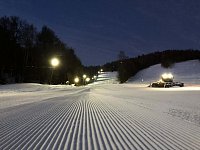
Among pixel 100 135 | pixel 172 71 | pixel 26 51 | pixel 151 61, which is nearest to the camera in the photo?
pixel 100 135

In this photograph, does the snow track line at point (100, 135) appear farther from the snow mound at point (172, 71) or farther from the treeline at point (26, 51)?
the snow mound at point (172, 71)

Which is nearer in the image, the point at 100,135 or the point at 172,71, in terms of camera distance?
the point at 100,135

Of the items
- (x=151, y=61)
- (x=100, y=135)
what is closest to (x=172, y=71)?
(x=151, y=61)

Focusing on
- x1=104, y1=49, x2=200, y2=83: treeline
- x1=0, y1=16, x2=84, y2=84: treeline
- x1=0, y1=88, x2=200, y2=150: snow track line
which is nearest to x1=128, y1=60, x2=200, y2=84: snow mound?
x1=104, y1=49, x2=200, y2=83: treeline

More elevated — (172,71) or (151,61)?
(151,61)

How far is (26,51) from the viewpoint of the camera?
271 feet

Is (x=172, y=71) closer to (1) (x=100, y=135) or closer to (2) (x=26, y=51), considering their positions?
(2) (x=26, y=51)

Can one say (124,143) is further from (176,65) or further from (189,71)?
(176,65)

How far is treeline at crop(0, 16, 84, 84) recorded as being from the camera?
236 feet

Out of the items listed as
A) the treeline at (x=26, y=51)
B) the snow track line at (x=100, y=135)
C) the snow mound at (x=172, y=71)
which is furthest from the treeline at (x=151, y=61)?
the snow track line at (x=100, y=135)

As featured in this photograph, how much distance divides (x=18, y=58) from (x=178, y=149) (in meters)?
72.9

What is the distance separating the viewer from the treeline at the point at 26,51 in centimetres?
7200

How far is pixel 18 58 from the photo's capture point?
3041 inches

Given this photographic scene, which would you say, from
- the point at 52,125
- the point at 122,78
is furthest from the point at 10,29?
the point at 52,125
